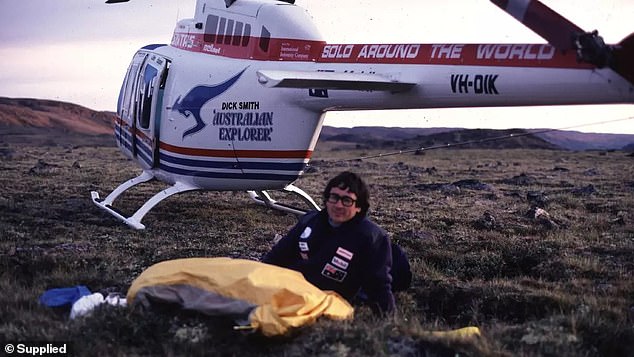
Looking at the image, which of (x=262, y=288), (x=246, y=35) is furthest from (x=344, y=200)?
(x=246, y=35)

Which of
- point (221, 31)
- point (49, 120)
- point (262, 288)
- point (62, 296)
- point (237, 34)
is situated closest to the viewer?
point (262, 288)

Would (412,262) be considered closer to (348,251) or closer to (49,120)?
(348,251)

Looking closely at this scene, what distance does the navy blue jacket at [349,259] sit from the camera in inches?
225

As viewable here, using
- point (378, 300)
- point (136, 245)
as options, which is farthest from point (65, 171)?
point (378, 300)

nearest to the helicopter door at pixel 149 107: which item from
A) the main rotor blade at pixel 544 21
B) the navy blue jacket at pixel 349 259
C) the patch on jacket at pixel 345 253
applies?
the navy blue jacket at pixel 349 259

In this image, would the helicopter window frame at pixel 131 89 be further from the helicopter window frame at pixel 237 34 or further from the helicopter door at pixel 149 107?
the helicopter window frame at pixel 237 34

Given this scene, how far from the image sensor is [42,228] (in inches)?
389

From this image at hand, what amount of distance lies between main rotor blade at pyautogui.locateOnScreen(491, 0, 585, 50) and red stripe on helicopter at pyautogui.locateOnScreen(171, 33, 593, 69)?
0.21 m

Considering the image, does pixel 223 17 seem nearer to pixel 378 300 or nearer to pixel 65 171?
pixel 378 300

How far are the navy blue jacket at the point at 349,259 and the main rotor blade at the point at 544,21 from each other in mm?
2190

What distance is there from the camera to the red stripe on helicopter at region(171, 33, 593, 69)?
22.3ft

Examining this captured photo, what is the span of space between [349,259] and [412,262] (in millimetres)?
2605

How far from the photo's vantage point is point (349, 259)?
5723 millimetres

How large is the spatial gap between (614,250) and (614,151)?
38.8m
